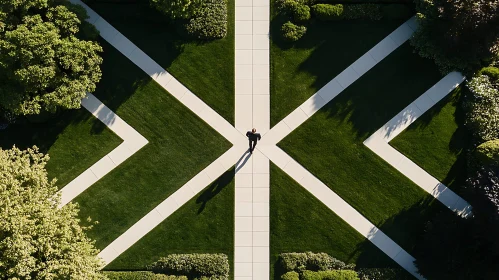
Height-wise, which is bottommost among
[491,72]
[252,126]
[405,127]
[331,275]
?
[331,275]

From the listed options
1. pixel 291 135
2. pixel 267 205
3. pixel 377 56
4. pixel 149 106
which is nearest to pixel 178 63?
pixel 149 106

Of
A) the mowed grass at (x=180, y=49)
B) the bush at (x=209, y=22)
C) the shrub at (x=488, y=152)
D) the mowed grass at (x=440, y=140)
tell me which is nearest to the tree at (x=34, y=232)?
the mowed grass at (x=180, y=49)

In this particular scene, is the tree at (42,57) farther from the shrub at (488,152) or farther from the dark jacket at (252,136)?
the shrub at (488,152)

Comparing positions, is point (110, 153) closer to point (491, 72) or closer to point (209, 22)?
point (209, 22)

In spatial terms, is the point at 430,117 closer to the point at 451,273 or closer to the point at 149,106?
the point at 451,273

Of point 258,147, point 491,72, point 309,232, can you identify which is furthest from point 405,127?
point 258,147

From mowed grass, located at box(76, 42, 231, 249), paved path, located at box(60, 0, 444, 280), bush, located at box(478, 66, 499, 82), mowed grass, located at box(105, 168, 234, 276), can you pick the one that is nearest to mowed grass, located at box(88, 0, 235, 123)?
paved path, located at box(60, 0, 444, 280)
